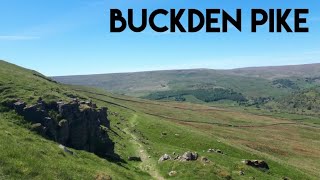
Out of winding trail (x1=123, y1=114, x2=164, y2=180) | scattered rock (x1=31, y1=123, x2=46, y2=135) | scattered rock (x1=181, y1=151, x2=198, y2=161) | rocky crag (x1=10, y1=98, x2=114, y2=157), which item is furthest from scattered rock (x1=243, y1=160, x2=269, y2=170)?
scattered rock (x1=31, y1=123, x2=46, y2=135)

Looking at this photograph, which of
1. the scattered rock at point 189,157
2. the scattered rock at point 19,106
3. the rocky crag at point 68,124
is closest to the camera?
the rocky crag at point 68,124

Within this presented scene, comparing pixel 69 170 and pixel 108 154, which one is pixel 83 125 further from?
pixel 69 170

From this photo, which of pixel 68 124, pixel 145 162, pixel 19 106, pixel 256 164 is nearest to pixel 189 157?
pixel 145 162

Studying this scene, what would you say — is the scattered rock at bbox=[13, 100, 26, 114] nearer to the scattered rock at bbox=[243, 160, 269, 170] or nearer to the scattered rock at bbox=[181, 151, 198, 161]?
the scattered rock at bbox=[181, 151, 198, 161]

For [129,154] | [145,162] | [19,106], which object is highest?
[19,106]

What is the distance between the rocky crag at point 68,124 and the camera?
48.6 m

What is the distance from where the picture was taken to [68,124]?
52.3m

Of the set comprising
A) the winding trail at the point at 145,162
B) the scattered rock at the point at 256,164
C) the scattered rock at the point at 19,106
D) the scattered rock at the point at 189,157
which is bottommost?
the scattered rock at the point at 256,164

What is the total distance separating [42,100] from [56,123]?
5060mm

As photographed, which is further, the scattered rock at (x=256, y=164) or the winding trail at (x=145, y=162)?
the scattered rock at (x=256, y=164)

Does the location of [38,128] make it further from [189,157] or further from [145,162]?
[189,157]

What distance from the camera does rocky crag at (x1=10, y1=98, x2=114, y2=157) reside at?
4856 cm

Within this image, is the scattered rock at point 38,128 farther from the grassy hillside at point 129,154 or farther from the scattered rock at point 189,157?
the scattered rock at point 189,157

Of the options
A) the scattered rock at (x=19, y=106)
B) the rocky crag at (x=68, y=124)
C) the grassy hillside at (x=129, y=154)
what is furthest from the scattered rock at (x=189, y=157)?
the scattered rock at (x=19, y=106)
